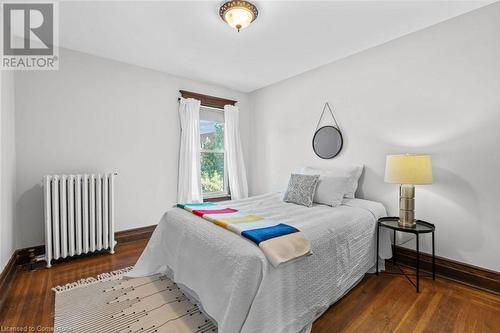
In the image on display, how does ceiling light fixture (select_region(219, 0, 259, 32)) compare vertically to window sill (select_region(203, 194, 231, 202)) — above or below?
above

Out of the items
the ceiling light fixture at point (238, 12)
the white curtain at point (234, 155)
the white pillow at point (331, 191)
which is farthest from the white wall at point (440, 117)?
the white curtain at point (234, 155)

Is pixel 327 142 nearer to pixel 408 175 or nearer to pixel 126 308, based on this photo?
pixel 408 175

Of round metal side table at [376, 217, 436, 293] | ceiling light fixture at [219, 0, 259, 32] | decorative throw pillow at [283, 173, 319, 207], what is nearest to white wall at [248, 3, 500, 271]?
round metal side table at [376, 217, 436, 293]

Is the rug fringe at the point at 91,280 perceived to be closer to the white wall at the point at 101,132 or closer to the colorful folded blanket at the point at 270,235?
the white wall at the point at 101,132

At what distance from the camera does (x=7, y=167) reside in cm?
216

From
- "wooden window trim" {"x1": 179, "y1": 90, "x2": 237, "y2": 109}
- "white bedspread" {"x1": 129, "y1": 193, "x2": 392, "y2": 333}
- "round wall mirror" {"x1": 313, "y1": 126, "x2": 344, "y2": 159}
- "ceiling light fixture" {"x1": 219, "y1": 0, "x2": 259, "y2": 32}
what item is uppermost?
"ceiling light fixture" {"x1": 219, "y1": 0, "x2": 259, "y2": 32}

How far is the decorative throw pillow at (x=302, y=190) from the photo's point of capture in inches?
102

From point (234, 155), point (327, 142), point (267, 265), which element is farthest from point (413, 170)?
point (234, 155)

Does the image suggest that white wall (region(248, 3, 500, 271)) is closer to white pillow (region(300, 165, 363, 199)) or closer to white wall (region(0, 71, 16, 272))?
white pillow (region(300, 165, 363, 199))

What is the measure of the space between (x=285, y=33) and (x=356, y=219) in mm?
2019

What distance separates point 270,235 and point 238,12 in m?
1.86

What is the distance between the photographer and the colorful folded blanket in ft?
4.58

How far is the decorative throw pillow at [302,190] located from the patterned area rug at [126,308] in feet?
4.83

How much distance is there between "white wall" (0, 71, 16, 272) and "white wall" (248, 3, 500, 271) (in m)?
3.52
